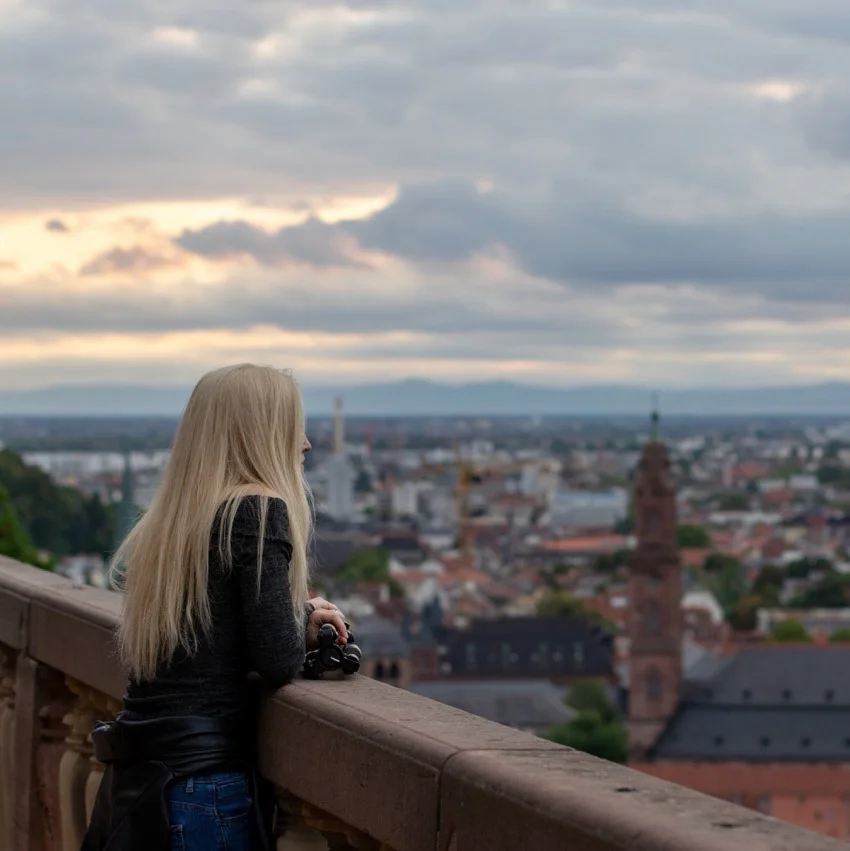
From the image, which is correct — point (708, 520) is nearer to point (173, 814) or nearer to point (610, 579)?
point (610, 579)

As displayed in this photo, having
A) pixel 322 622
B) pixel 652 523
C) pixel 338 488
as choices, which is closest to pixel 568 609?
pixel 652 523

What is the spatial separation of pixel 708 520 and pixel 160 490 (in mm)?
169562

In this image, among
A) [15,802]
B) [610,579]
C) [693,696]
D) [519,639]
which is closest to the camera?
[15,802]

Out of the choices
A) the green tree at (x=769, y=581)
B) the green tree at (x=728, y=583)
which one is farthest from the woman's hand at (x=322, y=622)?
the green tree at (x=728, y=583)

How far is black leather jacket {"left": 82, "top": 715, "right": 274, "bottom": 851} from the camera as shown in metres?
2.68

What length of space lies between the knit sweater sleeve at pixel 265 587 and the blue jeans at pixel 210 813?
18cm

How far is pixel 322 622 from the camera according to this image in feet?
9.67

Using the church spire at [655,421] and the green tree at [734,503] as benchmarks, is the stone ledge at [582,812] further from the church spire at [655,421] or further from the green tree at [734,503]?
the green tree at [734,503]

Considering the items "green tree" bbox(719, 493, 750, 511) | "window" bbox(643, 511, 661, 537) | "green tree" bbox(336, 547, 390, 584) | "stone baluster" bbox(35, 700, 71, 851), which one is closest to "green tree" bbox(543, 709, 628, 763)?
"window" bbox(643, 511, 661, 537)

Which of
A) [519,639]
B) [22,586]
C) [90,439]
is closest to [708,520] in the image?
[90,439]

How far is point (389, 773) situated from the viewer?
238 cm

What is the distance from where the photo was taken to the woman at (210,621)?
107 inches

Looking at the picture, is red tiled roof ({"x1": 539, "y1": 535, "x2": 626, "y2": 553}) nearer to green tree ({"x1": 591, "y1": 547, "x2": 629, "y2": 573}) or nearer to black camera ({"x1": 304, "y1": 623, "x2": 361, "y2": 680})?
green tree ({"x1": 591, "y1": 547, "x2": 629, "y2": 573})

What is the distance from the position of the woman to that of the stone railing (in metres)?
0.07
